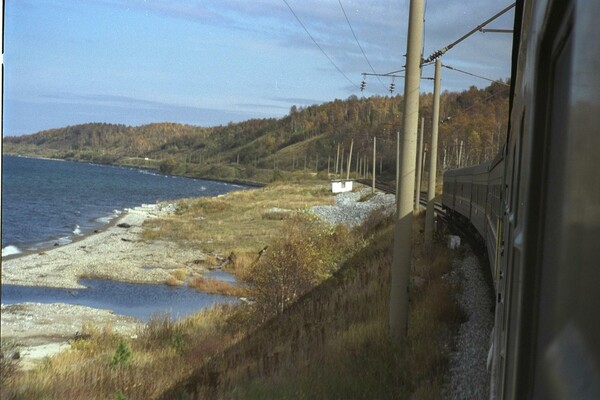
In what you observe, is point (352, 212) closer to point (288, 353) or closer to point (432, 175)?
point (432, 175)

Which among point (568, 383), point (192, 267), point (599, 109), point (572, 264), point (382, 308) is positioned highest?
point (599, 109)

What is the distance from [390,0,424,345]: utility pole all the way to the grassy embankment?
17.5 inches

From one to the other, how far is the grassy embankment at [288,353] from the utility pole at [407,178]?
1.46 feet

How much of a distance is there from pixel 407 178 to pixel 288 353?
3.24 m

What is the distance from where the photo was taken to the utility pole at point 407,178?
959 centimetres

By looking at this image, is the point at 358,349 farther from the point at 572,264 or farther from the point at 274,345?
the point at 572,264

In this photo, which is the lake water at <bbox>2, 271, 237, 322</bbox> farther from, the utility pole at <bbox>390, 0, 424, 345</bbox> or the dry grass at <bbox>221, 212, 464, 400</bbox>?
the utility pole at <bbox>390, 0, 424, 345</bbox>

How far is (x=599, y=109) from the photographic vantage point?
1029 mm

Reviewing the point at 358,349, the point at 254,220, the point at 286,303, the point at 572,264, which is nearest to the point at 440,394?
the point at 358,349

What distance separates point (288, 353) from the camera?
35.7 feet

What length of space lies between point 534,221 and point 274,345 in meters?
11.3

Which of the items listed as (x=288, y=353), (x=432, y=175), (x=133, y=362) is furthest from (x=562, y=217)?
(x=432, y=175)

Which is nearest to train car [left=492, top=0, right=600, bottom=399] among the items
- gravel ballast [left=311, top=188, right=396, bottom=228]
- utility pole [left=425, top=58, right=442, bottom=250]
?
utility pole [left=425, top=58, right=442, bottom=250]

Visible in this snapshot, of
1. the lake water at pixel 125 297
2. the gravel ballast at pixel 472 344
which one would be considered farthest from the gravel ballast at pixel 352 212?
the gravel ballast at pixel 472 344
